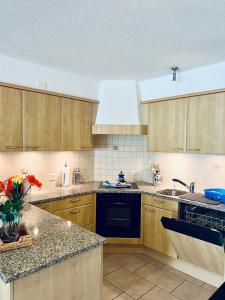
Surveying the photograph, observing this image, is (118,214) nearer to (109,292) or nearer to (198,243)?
(109,292)

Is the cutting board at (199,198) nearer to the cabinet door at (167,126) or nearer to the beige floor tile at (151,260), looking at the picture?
the cabinet door at (167,126)

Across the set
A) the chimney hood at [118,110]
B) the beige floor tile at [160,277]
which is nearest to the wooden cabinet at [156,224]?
the beige floor tile at [160,277]

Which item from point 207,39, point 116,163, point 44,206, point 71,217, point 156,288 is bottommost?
point 156,288

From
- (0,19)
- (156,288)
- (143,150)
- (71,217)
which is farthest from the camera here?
(143,150)

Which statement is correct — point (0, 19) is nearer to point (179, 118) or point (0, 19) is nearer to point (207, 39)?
point (207, 39)

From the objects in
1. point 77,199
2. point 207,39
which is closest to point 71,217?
point 77,199

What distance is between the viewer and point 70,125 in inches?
126

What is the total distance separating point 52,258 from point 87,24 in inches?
69.0

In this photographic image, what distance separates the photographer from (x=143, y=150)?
371cm

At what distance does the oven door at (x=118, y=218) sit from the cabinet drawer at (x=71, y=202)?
0.16 m

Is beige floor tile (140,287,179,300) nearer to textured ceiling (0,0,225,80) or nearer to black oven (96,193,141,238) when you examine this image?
black oven (96,193,141,238)

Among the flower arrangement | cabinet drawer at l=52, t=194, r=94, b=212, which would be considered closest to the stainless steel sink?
cabinet drawer at l=52, t=194, r=94, b=212

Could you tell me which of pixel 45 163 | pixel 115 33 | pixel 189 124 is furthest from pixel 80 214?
pixel 115 33

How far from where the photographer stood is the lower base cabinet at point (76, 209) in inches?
109
